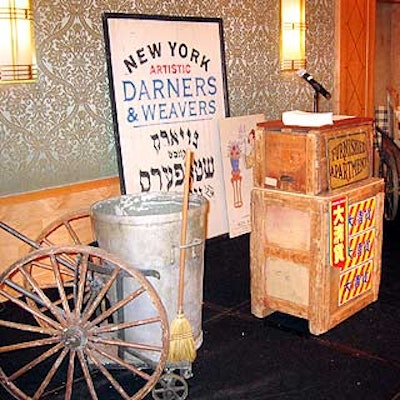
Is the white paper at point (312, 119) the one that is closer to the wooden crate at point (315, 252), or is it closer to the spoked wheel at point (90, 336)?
the wooden crate at point (315, 252)

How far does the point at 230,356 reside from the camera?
2791mm


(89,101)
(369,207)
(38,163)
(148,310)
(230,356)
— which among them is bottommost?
(230,356)

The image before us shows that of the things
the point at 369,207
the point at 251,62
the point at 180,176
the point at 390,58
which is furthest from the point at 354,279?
the point at 390,58

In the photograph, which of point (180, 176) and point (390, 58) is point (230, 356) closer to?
point (180, 176)

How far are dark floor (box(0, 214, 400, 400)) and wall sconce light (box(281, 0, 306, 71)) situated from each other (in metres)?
2.27

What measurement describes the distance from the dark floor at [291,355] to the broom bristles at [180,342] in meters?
0.16

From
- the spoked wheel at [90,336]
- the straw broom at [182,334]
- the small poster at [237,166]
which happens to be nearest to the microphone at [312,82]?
the small poster at [237,166]

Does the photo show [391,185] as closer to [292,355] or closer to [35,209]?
[292,355]

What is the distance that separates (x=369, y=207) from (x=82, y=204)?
5.59 ft

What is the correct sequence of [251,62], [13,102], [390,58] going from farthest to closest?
[390,58] < [251,62] < [13,102]

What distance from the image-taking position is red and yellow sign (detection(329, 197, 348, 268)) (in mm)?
2913

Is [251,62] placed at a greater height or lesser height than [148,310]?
greater

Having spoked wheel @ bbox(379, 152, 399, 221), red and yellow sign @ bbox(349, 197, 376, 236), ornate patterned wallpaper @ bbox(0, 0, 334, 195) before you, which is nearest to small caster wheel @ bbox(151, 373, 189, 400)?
red and yellow sign @ bbox(349, 197, 376, 236)

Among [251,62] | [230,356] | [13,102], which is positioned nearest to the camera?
[230,356]
